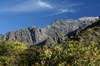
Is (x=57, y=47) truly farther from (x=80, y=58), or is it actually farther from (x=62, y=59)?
(x=80, y=58)

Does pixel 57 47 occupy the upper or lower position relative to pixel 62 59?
upper

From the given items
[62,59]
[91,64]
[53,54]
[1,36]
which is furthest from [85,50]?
[1,36]

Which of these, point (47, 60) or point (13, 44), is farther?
point (13, 44)

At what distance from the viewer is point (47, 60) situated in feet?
→ 61.9

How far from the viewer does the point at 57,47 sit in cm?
1841

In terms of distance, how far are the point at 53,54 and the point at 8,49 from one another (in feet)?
103

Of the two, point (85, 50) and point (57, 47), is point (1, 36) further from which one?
point (85, 50)

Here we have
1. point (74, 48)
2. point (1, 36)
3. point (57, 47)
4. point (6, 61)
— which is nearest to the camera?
point (74, 48)

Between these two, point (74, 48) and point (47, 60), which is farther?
point (47, 60)

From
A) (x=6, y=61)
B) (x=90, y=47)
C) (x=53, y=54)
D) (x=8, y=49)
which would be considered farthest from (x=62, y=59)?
(x=8, y=49)

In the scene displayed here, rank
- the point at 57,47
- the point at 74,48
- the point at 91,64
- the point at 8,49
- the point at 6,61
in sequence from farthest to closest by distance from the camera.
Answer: the point at 8,49 → the point at 6,61 → the point at 57,47 → the point at 74,48 → the point at 91,64

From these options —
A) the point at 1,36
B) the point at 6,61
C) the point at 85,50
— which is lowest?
the point at 6,61

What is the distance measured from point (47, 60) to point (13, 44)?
32451 mm

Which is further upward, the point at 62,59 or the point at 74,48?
the point at 74,48
